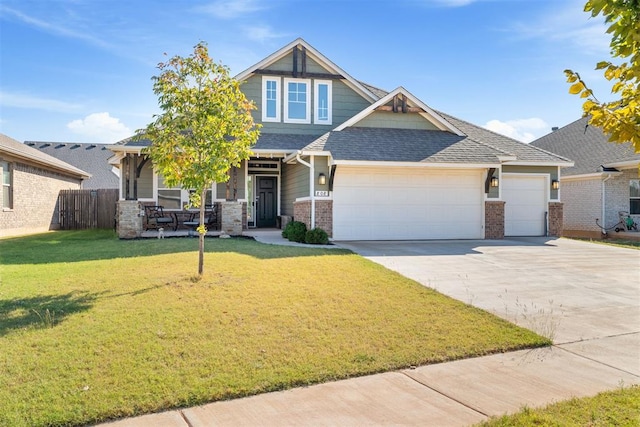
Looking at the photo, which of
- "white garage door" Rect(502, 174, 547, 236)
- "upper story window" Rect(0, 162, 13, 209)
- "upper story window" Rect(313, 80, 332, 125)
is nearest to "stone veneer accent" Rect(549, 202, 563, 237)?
"white garage door" Rect(502, 174, 547, 236)

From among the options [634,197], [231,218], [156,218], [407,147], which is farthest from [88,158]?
[634,197]

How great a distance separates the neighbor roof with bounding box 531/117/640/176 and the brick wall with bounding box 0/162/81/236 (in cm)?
2253

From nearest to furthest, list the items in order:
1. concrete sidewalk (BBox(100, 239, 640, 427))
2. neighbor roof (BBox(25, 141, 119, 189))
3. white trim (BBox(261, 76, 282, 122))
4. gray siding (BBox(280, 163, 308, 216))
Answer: concrete sidewalk (BBox(100, 239, 640, 427)) < gray siding (BBox(280, 163, 308, 216)) < white trim (BBox(261, 76, 282, 122)) < neighbor roof (BBox(25, 141, 119, 189))

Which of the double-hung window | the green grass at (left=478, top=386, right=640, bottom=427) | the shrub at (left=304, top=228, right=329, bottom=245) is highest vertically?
the double-hung window

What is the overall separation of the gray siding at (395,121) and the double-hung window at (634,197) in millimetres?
10864

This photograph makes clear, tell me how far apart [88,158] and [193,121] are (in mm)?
25819

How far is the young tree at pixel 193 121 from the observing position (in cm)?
759

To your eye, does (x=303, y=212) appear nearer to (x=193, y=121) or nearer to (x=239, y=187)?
(x=239, y=187)

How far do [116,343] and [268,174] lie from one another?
14.7 meters

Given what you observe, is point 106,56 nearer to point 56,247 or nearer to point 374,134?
point 56,247

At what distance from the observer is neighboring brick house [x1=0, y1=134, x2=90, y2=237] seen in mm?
16172

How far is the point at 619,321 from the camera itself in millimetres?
6172

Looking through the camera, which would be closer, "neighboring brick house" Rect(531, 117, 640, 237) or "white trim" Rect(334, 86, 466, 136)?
"white trim" Rect(334, 86, 466, 136)

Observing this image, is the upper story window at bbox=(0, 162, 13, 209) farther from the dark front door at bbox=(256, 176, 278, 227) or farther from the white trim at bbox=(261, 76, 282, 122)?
the white trim at bbox=(261, 76, 282, 122)
